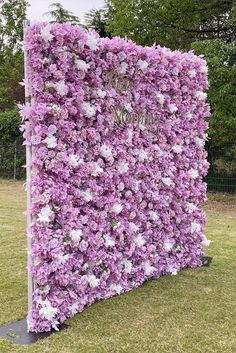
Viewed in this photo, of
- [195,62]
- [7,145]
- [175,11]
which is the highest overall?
[175,11]

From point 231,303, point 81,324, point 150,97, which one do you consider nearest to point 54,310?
point 81,324

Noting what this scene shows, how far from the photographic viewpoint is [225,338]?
3809 millimetres

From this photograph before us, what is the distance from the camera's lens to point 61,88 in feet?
12.5

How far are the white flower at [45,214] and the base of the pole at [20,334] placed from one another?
92cm

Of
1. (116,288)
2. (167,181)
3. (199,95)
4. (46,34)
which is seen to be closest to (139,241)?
(116,288)

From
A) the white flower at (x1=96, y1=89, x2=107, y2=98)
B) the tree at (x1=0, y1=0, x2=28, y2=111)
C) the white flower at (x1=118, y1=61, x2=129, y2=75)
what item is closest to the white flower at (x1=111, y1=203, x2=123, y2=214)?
the white flower at (x1=96, y1=89, x2=107, y2=98)

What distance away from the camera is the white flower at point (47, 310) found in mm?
3836

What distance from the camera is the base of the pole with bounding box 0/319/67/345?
146 inches

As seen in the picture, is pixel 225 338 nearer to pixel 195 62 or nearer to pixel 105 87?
pixel 105 87

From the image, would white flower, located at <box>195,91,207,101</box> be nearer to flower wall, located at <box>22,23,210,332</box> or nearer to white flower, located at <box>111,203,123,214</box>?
flower wall, located at <box>22,23,210,332</box>

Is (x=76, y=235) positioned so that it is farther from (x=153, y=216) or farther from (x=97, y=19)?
(x=97, y=19)

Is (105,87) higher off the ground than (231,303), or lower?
higher

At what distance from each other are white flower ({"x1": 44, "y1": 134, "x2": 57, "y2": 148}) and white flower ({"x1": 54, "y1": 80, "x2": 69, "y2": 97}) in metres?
0.36

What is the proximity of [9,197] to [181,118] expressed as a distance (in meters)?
8.01
